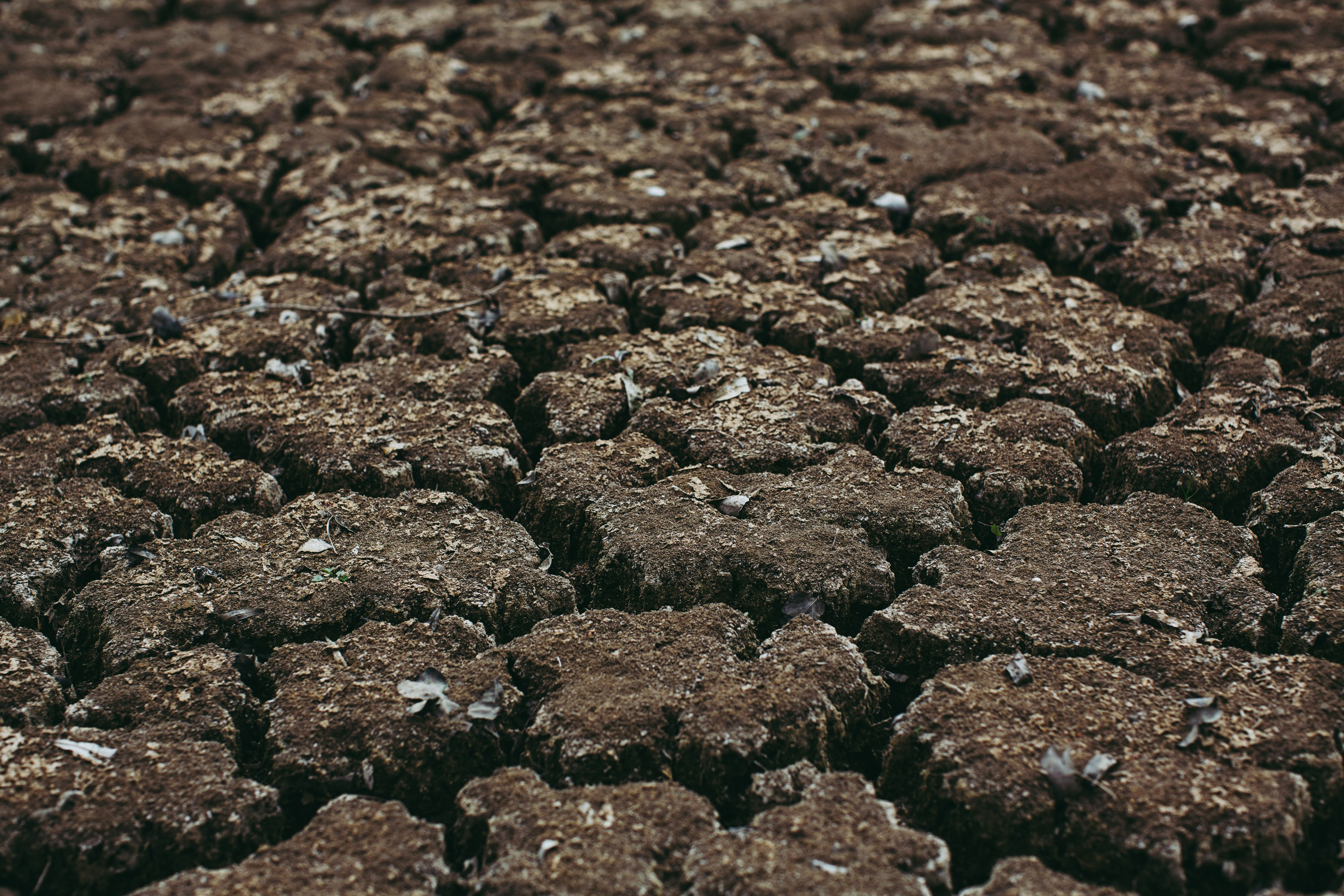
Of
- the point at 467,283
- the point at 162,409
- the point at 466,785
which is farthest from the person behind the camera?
the point at 467,283

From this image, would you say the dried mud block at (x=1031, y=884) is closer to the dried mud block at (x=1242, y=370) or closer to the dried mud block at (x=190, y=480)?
the dried mud block at (x=1242, y=370)

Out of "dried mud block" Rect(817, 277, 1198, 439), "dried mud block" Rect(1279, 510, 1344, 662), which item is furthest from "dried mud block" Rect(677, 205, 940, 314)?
"dried mud block" Rect(1279, 510, 1344, 662)

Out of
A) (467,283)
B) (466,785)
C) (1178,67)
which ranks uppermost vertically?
(1178,67)

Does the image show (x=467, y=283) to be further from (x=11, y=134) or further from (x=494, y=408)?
(x=11, y=134)

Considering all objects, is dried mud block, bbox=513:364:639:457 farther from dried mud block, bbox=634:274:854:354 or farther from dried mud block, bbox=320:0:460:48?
dried mud block, bbox=320:0:460:48

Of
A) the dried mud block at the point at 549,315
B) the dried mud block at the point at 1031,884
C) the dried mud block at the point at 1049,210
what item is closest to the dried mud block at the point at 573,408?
the dried mud block at the point at 549,315

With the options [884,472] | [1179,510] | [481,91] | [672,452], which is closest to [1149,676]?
[1179,510]
